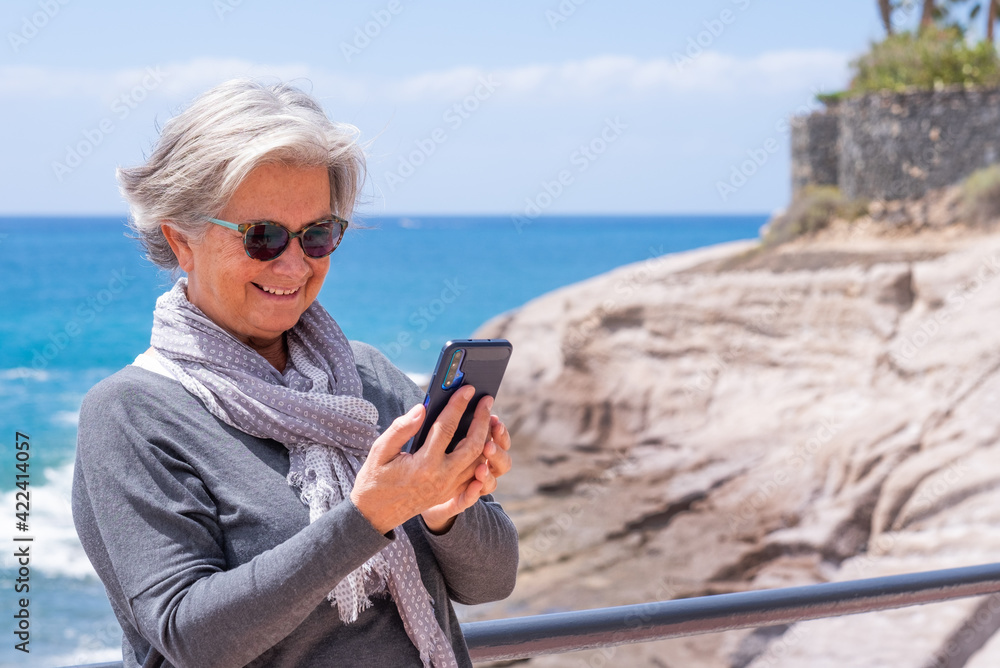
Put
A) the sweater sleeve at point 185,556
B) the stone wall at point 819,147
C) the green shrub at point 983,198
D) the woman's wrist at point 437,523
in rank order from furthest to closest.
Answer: the stone wall at point 819,147, the green shrub at point 983,198, the woman's wrist at point 437,523, the sweater sleeve at point 185,556

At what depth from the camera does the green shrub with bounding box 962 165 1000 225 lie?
14.0 m

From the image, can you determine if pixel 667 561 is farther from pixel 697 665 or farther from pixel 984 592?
pixel 984 592

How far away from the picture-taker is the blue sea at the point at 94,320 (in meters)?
11.4

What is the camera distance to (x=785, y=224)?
1702cm

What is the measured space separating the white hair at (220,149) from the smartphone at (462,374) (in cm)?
40

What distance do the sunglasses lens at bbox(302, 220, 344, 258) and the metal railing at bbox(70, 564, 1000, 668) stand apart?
70 cm

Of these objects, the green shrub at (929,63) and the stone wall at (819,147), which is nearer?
the green shrub at (929,63)

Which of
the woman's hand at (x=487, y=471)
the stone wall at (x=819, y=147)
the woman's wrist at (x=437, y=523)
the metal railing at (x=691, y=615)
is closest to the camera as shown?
the woman's hand at (x=487, y=471)

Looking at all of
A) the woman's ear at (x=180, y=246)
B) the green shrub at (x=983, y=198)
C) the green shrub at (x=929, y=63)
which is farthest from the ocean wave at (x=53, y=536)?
the green shrub at (x=929, y=63)

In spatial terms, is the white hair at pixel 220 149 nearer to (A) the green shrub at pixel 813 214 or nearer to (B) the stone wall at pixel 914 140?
(A) the green shrub at pixel 813 214

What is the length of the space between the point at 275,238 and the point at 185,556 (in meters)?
0.47

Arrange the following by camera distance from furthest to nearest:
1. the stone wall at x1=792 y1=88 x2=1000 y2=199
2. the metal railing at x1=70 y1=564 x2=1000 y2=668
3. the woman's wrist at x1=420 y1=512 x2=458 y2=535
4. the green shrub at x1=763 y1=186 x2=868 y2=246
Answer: the green shrub at x1=763 y1=186 x2=868 y2=246, the stone wall at x1=792 y1=88 x2=1000 y2=199, the metal railing at x1=70 y1=564 x2=1000 y2=668, the woman's wrist at x1=420 y1=512 x2=458 y2=535

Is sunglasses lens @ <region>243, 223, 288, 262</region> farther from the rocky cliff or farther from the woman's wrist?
the rocky cliff

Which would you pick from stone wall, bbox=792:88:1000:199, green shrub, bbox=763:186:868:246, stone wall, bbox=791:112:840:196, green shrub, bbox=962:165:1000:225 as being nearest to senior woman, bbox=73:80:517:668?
green shrub, bbox=962:165:1000:225
